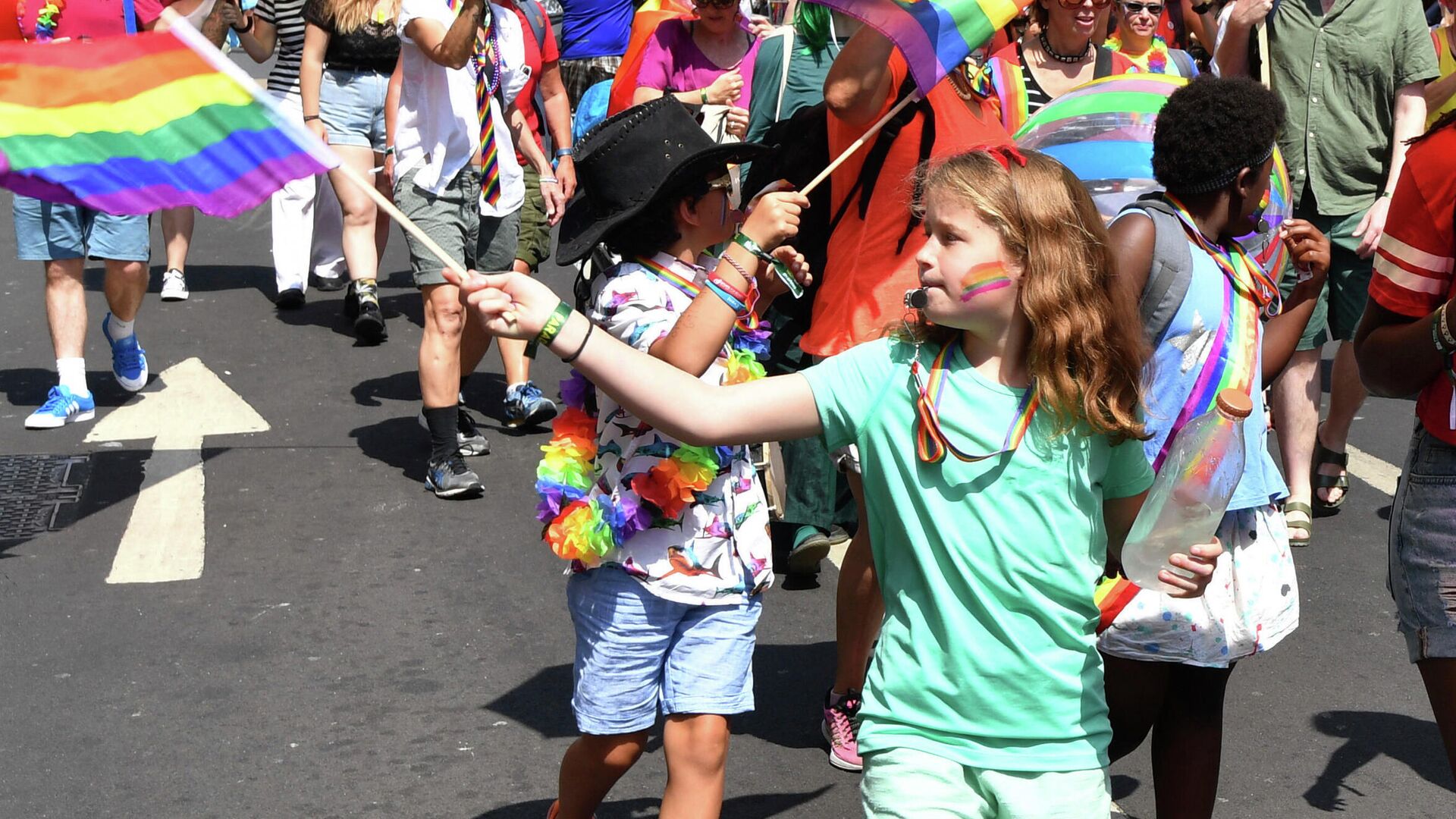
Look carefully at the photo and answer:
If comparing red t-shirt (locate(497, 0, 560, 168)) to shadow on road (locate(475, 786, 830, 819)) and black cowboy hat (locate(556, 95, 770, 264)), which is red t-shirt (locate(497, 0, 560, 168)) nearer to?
black cowboy hat (locate(556, 95, 770, 264))

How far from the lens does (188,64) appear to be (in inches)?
133

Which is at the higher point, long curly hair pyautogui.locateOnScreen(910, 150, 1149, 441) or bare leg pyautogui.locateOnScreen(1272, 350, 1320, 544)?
long curly hair pyautogui.locateOnScreen(910, 150, 1149, 441)

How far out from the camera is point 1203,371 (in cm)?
356

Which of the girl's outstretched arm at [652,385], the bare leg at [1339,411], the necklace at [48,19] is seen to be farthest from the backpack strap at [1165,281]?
the necklace at [48,19]

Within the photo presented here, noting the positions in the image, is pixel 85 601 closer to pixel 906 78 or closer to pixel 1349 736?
pixel 906 78

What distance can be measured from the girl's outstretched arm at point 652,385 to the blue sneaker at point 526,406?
4792 millimetres

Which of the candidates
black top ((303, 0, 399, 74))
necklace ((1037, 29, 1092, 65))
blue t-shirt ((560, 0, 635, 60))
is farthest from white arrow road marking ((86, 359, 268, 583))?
necklace ((1037, 29, 1092, 65))

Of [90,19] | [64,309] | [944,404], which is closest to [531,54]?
[90,19]

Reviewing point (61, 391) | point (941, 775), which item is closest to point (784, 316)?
point (941, 775)

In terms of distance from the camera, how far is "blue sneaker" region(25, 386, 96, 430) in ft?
25.0

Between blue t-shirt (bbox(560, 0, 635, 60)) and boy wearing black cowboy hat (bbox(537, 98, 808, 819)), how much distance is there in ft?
20.9

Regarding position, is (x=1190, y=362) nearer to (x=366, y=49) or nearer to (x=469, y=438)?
(x=469, y=438)

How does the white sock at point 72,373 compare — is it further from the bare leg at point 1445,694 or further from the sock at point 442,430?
the bare leg at point 1445,694

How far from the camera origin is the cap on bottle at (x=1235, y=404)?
10.2ft
